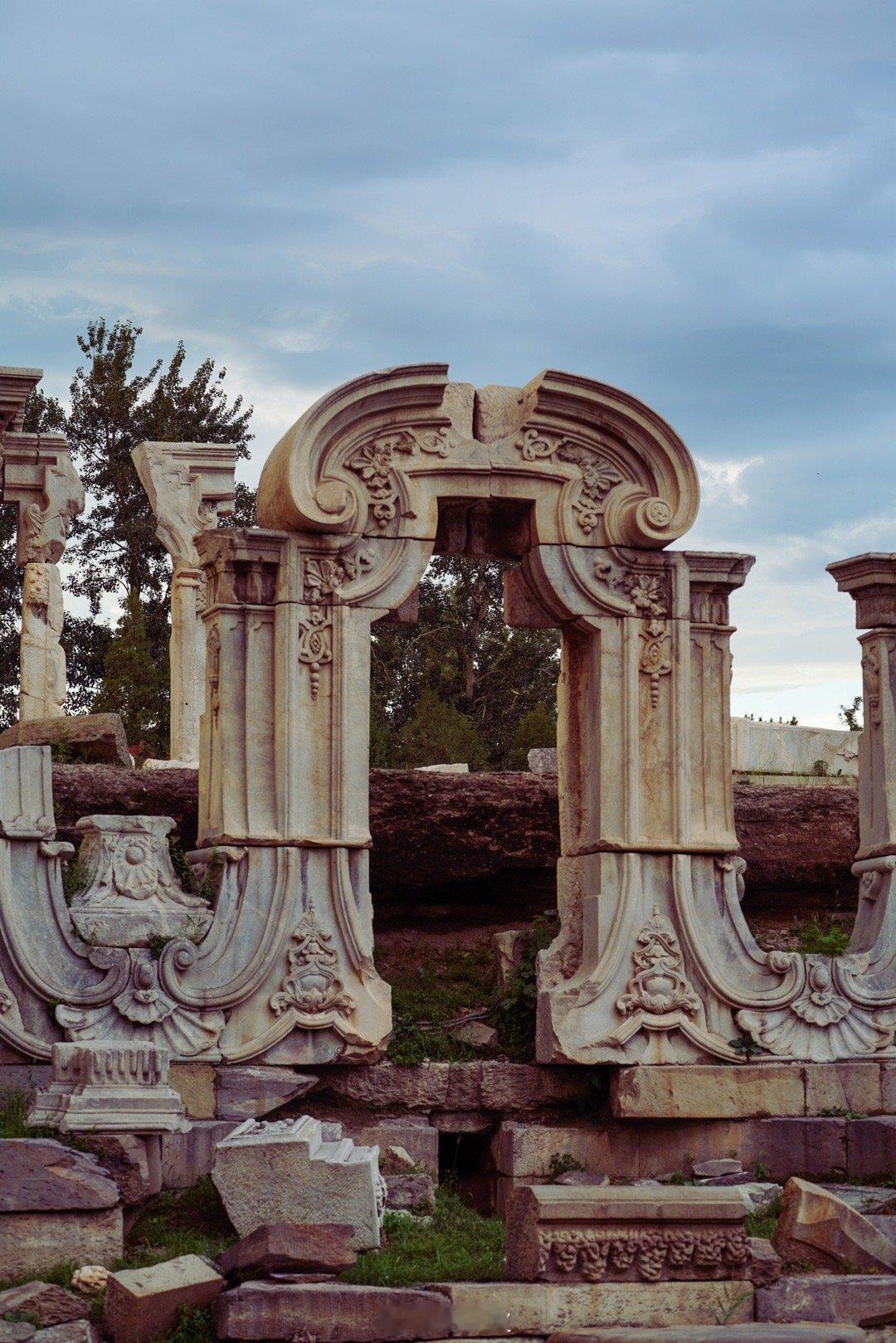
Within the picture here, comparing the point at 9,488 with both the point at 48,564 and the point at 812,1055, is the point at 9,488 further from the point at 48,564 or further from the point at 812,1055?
the point at 812,1055

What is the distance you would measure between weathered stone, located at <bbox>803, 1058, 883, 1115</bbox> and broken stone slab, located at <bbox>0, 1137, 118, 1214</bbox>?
486 centimetres

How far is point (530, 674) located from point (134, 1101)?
72.9 ft

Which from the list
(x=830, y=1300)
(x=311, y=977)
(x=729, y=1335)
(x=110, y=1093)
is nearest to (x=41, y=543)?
(x=311, y=977)

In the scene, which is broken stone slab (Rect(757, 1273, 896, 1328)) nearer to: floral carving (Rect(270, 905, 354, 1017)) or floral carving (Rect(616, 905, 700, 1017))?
floral carving (Rect(616, 905, 700, 1017))

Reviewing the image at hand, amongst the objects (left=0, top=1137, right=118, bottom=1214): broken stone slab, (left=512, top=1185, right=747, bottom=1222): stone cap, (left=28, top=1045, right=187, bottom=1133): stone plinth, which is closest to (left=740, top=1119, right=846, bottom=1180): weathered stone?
(left=512, top=1185, right=747, bottom=1222): stone cap

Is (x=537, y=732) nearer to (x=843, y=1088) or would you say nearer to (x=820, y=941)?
(x=820, y=941)

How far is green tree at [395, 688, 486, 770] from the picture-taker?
2411 centimetres

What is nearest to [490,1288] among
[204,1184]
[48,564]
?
[204,1184]

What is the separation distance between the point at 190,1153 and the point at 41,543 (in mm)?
11035

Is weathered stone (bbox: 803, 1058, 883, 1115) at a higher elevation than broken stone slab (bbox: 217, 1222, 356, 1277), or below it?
higher

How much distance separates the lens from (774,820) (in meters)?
15.8

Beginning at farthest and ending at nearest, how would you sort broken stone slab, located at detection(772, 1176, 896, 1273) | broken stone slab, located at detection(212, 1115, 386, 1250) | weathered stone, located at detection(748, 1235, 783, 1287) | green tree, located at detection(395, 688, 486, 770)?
green tree, located at detection(395, 688, 486, 770) → broken stone slab, located at detection(212, 1115, 386, 1250) → broken stone slab, located at detection(772, 1176, 896, 1273) → weathered stone, located at detection(748, 1235, 783, 1287)

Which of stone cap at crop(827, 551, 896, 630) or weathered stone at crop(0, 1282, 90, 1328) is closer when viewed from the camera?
weathered stone at crop(0, 1282, 90, 1328)

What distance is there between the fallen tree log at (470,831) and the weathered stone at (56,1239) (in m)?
4.60
